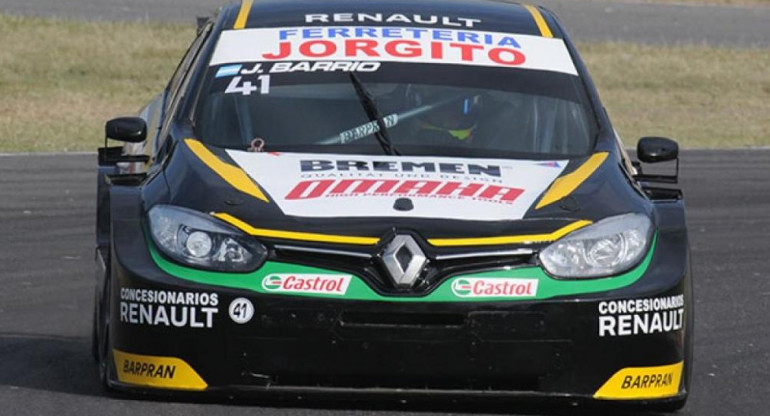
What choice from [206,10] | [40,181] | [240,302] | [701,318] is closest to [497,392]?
[240,302]

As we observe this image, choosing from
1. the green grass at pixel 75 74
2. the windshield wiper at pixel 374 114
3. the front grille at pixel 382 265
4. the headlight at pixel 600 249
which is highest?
the headlight at pixel 600 249

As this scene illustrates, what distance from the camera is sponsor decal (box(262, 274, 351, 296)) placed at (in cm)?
609

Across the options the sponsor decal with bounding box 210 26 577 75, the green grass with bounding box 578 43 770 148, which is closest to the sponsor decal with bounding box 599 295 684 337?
the sponsor decal with bounding box 210 26 577 75

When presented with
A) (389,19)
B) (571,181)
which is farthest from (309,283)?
(389,19)

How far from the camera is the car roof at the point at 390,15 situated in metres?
7.97

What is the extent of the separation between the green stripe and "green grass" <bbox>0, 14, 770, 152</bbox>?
12.3 metres

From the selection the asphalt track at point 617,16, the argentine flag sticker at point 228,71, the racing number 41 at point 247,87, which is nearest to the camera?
the racing number 41 at point 247,87

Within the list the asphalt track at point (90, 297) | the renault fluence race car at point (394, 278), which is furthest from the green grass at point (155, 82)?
the renault fluence race car at point (394, 278)

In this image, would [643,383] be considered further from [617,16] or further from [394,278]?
[617,16]

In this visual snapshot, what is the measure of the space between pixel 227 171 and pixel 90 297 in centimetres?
303

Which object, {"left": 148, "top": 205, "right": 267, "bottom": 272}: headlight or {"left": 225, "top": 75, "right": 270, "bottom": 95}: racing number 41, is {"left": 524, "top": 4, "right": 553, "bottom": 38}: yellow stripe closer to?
{"left": 225, "top": 75, "right": 270, "bottom": 95}: racing number 41

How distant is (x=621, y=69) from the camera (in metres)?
27.4

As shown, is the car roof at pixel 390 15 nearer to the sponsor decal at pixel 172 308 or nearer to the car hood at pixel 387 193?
the car hood at pixel 387 193

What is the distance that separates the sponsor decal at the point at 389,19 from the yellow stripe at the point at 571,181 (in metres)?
1.12
